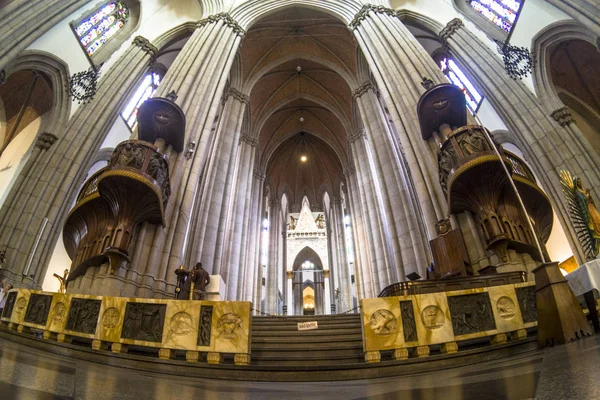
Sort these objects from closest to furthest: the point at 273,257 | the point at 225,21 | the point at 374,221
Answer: the point at 225,21
the point at 374,221
the point at 273,257

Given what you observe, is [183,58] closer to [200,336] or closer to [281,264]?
[200,336]

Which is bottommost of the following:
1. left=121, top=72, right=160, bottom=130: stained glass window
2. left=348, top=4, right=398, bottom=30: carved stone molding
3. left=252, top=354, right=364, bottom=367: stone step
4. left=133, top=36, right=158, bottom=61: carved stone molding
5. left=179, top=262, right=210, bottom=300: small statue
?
left=252, top=354, right=364, bottom=367: stone step

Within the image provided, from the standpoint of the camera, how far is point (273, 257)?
23.0 metres

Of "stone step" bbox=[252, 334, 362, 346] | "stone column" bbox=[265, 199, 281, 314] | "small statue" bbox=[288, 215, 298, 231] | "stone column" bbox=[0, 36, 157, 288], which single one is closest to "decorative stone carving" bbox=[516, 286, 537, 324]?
"stone step" bbox=[252, 334, 362, 346]

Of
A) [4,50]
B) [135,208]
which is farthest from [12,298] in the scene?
[4,50]

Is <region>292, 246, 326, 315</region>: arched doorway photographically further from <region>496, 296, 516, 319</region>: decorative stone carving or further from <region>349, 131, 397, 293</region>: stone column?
<region>496, 296, 516, 319</region>: decorative stone carving

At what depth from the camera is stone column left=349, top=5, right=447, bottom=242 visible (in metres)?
8.28

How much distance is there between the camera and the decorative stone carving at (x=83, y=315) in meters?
4.14

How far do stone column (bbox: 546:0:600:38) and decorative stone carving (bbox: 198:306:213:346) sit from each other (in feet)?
32.0

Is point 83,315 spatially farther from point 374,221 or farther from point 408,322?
point 374,221

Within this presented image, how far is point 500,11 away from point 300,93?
39.3ft

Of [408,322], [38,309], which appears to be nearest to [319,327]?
[408,322]

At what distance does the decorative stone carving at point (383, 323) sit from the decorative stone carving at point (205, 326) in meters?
1.95

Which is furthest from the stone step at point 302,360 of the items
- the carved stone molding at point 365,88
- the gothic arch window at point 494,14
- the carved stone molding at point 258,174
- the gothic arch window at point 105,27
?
the carved stone molding at point 258,174
